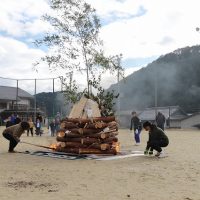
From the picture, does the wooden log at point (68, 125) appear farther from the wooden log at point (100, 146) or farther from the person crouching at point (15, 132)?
the person crouching at point (15, 132)

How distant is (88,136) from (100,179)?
220 inches

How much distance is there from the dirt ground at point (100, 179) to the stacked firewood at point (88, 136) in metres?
1.62

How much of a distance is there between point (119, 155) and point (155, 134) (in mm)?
1507

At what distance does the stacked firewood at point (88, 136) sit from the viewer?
14773mm

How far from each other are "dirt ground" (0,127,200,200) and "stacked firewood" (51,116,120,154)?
5.32 ft

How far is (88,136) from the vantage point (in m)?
14.9

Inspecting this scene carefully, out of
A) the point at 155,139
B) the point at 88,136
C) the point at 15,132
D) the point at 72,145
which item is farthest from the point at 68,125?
the point at 155,139

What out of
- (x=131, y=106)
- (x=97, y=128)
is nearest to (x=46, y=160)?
(x=97, y=128)

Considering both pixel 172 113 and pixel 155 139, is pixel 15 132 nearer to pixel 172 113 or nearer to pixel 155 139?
pixel 155 139

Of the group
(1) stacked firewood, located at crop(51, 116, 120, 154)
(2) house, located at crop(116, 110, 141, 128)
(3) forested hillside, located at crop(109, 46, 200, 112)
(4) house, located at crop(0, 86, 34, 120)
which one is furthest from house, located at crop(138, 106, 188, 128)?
(1) stacked firewood, located at crop(51, 116, 120, 154)

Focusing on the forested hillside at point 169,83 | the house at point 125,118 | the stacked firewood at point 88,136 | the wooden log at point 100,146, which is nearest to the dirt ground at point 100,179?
the wooden log at point 100,146

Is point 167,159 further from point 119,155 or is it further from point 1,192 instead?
Answer: point 1,192

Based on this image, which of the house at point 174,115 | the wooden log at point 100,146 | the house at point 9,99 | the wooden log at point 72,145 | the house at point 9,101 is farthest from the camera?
the house at point 174,115

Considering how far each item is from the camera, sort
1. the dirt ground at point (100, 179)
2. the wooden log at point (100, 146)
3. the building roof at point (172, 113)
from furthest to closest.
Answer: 1. the building roof at point (172, 113)
2. the wooden log at point (100, 146)
3. the dirt ground at point (100, 179)
